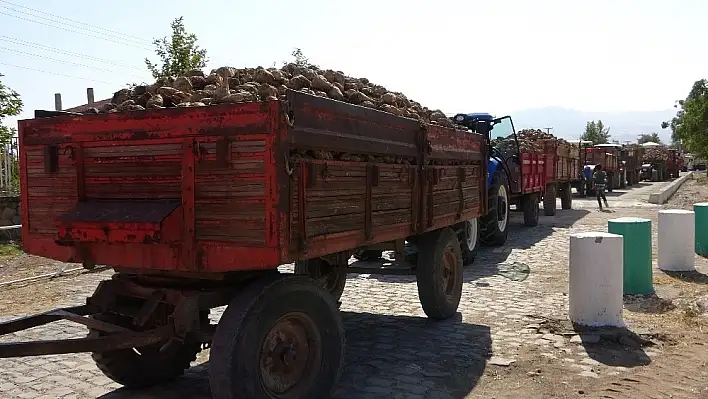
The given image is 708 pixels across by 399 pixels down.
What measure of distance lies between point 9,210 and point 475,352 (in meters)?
10.9

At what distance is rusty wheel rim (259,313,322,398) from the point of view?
3740 millimetres

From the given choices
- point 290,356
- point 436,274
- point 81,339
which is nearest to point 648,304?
point 436,274

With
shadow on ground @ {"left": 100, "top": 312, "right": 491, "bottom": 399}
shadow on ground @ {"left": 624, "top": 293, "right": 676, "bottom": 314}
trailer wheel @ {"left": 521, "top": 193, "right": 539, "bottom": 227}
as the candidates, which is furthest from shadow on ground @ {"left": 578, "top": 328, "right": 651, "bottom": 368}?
trailer wheel @ {"left": 521, "top": 193, "right": 539, "bottom": 227}

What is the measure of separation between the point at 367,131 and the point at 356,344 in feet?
7.44

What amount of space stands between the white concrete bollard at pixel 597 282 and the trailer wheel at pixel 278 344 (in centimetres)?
303

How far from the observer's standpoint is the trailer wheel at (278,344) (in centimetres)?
344

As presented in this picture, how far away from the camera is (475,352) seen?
548 centimetres

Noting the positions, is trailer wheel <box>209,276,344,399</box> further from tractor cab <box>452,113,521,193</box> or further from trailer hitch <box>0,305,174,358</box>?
tractor cab <box>452,113,521,193</box>

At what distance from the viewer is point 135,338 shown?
11.7ft

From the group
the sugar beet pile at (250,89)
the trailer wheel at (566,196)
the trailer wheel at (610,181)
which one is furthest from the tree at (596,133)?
the sugar beet pile at (250,89)

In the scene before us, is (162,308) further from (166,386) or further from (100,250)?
(166,386)

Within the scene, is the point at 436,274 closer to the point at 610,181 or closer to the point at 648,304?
the point at 648,304

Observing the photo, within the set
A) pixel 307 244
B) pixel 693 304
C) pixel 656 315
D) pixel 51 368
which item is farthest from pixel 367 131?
pixel 693 304

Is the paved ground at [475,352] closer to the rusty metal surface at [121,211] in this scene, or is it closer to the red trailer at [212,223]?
the red trailer at [212,223]
